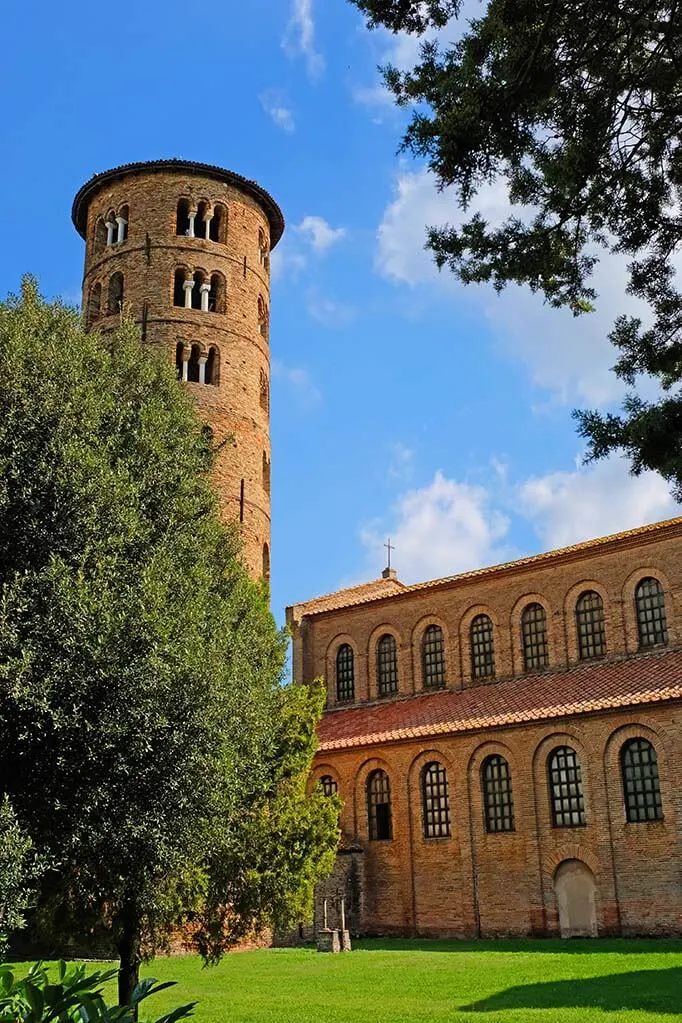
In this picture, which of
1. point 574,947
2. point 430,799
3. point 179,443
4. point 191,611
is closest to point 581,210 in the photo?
point 191,611

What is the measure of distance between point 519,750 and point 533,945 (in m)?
4.94

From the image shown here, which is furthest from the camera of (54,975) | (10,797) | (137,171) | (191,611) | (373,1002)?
(137,171)

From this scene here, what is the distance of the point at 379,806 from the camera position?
28.3 metres

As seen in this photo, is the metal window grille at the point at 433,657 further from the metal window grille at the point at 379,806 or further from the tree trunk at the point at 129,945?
the tree trunk at the point at 129,945

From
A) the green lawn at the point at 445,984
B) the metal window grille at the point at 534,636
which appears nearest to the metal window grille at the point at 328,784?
the metal window grille at the point at 534,636

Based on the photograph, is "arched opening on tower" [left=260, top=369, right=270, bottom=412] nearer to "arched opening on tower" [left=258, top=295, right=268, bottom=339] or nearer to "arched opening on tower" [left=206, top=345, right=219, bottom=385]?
"arched opening on tower" [left=258, top=295, right=268, bottom=339]

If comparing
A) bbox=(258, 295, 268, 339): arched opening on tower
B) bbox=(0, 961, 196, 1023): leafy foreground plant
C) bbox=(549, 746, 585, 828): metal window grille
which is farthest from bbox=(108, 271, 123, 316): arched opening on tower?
bbox=(0, 961, 196, 1023): leafy foreground plant

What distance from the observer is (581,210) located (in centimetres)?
894

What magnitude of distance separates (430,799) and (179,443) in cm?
1522

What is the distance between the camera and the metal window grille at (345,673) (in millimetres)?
33031

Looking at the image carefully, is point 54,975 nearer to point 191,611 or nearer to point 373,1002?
point 373,1002

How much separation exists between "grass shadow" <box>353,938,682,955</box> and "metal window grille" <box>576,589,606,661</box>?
779 centimetres

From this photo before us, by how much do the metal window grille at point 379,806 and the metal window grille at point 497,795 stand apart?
315 cm

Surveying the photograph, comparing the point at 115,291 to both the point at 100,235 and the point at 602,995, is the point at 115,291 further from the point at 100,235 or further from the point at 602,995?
the point at 602,995
